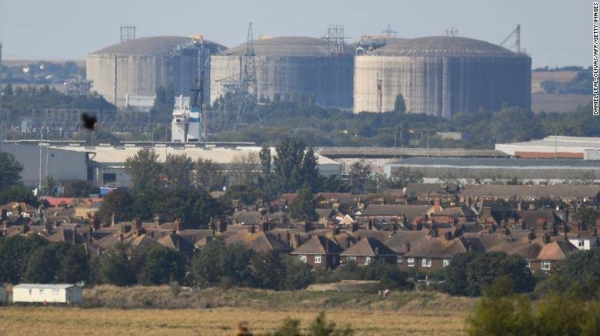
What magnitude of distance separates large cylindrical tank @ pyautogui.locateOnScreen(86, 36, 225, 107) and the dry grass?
434ft

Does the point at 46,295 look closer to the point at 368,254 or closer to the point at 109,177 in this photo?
the point at 368,254

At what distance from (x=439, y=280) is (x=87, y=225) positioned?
12564 millimetres

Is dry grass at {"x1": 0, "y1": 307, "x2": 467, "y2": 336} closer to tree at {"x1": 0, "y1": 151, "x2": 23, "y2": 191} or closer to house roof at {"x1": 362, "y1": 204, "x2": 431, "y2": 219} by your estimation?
house roof at {"x1": 362, "y1": 204, "x2": 431, "y2": 219}

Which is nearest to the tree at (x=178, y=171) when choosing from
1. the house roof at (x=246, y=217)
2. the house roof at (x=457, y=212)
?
the house roof at (x=246, y=217)

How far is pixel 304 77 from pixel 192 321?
145199mm

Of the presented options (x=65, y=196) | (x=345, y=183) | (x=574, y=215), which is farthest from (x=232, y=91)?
(x=574, y=215)

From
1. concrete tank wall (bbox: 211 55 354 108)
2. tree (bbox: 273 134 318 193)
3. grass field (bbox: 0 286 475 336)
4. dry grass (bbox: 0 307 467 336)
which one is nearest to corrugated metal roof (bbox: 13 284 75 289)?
grass field (bbox: 0 286 475 336)

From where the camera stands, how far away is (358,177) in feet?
292

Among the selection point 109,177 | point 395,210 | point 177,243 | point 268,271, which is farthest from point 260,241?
point 109,177

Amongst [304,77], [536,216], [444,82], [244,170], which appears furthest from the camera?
[304,77]

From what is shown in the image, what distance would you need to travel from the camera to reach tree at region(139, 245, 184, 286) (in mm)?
46250

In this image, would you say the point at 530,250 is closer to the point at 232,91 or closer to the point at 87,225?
the point at 87,225

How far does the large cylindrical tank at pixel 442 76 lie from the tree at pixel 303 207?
92.3 metres

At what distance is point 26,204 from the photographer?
2584 inches
